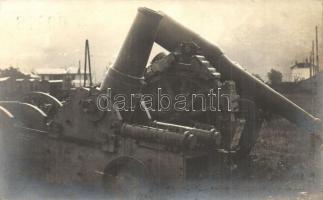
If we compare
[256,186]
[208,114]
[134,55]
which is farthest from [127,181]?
[256,186]

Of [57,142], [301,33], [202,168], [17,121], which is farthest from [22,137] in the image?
[301,33]

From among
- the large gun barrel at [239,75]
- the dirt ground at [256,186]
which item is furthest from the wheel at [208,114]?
the dirt ground at [256,186]

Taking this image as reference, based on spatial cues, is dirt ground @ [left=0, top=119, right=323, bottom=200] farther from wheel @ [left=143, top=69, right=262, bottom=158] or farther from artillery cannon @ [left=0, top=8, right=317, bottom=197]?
wheel @ [left=143, top=69, right=262, bottom=158]

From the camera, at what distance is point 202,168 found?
689cm

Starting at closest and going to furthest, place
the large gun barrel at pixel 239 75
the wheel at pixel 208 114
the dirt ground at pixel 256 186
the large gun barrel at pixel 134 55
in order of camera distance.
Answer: the dirt ground at pixel 256 186, the large gun barrel at pixel 134 55, the wheel at pixel 208 114, the large gun barrel at pixel 239 75

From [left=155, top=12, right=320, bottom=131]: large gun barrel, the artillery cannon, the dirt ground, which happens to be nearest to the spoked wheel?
the artillery cannon

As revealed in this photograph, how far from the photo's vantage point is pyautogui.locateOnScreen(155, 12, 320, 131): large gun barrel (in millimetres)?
8203

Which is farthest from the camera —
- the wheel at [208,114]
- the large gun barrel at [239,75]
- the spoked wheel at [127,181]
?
the large gun barrel at [239,75]

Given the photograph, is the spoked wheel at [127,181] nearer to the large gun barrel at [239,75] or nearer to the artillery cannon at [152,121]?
the artillery cannon at [152,121]

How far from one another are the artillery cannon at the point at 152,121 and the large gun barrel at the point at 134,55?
0.02 meters

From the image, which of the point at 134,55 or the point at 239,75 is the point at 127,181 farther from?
the point at 239,75

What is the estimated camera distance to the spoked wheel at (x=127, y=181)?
21.0ft

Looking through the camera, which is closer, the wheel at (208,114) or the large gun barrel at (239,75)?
the wheel at (208,114)

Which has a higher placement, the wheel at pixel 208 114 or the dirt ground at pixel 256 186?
the wheel at pixel 208 114
